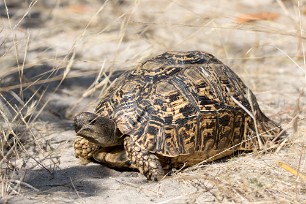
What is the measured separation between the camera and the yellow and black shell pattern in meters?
3.80

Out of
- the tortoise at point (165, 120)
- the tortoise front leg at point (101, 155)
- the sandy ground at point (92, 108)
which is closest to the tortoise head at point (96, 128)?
the tortoise at point (165, 120)

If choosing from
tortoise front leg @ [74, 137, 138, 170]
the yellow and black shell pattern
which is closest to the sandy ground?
tortoise front leg @ [74, 137, 138, 170]

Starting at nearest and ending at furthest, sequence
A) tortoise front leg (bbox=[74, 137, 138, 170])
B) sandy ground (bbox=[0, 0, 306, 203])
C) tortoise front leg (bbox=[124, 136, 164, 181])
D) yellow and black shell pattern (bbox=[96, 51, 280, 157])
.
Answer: sandy ground (bbox=[0, 0, 306, 203]), tortoise front leg (bbox=[124, 136, 164, 181]), yellow and black shell pattern (bbox=[96, 51, 280, 157]), tortoise front leg (bbox=[74, 137, 138, 170])

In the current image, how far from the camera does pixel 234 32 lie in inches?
303

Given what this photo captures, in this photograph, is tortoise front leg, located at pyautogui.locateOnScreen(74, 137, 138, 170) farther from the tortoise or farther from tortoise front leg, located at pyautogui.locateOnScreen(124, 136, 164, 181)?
tortoise front leg, located at pyautogui.locateOnScreen(124, 136, 164, 181)

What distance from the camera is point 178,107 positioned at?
3.89 meters

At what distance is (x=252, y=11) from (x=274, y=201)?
18.6 feet

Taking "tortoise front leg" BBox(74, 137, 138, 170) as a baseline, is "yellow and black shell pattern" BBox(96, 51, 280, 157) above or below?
above

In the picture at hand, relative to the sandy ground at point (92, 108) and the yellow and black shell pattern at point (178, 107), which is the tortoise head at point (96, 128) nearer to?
the yellow and black shell pattern at point (178, 107)

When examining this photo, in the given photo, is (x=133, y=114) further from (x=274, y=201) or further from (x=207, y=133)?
(x=274, y=201)

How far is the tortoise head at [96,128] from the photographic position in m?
3.76

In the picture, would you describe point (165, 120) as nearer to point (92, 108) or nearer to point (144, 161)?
point (144, 161)

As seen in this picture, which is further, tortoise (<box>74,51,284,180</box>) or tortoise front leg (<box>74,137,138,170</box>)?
tortoise front leg (<box>74,137,138,170</box>)

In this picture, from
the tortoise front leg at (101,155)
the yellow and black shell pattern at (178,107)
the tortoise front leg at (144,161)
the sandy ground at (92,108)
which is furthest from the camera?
the tortoise front leg at (101,155)
